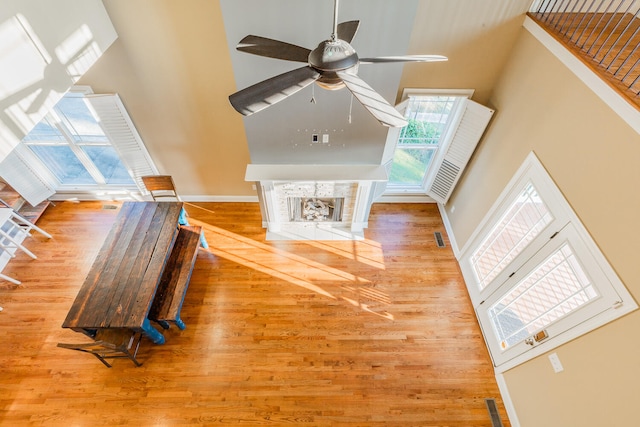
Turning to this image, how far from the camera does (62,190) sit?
5.33 m

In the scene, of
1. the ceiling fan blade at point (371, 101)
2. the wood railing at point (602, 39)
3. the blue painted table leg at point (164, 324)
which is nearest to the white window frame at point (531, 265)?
the wood railing at point (602, 39)

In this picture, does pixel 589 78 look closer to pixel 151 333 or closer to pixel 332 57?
pixel 332 57

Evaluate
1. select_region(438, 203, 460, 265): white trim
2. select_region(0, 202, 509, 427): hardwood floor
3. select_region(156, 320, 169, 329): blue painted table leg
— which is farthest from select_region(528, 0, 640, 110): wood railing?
select_region(156, 320, 169, 329): blue painted table leg

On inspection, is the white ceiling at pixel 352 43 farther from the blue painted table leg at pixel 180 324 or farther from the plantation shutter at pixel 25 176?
the plantation shutter at pixel 25 176

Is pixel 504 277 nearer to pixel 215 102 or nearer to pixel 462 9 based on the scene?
pixel 462 9

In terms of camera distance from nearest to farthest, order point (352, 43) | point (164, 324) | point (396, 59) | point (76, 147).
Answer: point (396, 59), point (352, 43), point (164, 324), point (76, 147)

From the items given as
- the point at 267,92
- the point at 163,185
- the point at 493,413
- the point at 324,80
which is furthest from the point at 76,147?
the point at 493,413

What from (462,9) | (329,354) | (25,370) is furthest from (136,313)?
(462,9)

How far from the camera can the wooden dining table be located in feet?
11.0

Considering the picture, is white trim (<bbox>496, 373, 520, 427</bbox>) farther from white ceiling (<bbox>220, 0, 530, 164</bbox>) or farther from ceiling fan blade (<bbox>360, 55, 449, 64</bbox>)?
ceiling fan blade (<bbox>360, 55, 449, 64</bbox>)

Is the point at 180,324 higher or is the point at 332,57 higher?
the point at 332,57

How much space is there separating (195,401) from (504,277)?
381 cm

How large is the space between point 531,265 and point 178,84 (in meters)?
4.56

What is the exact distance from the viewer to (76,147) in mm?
4762
